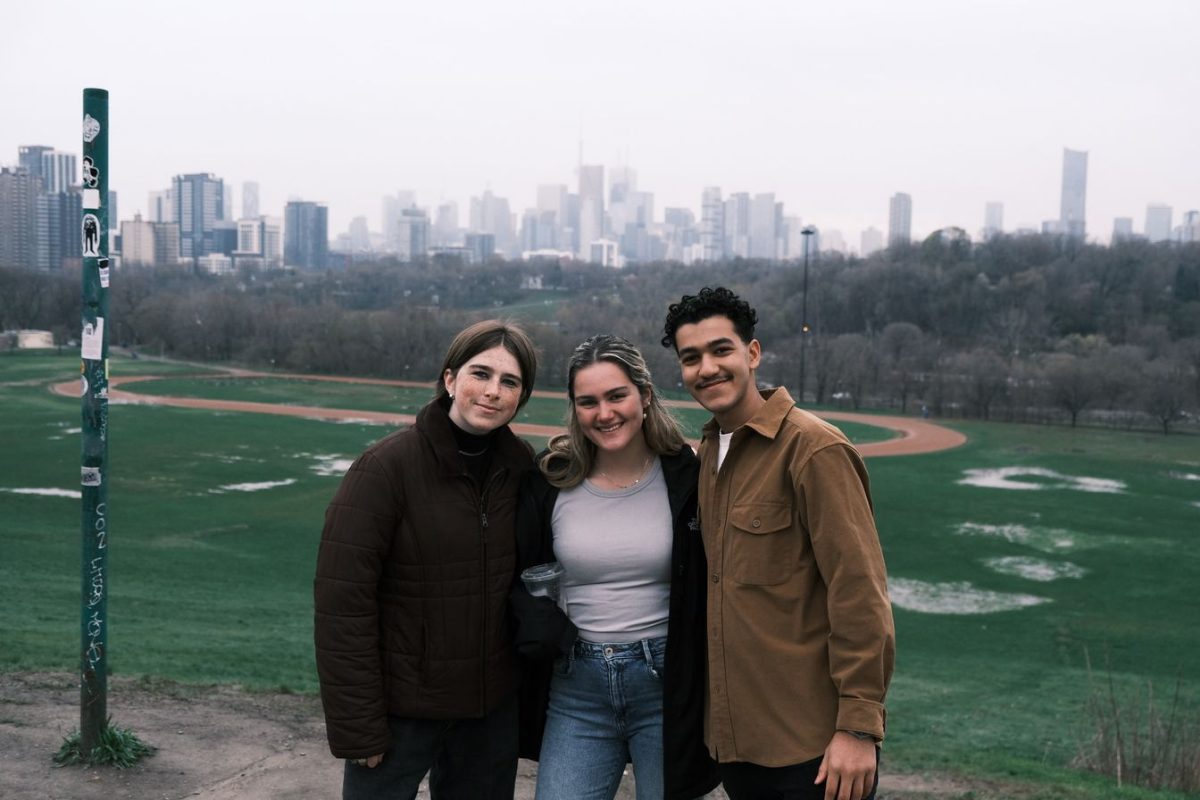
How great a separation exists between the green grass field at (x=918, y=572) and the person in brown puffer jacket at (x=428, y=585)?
14.5 feet

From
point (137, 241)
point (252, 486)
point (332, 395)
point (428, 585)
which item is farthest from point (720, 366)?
point (137, 241)

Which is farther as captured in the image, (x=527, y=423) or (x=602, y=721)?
(x=527, y=423)

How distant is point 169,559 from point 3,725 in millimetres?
14095

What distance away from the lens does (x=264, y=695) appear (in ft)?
23.5

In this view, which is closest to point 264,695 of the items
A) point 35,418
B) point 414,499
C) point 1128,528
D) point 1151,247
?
point 414,499

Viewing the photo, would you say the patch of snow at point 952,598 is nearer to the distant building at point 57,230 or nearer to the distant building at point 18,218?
the distant building at point 18,218

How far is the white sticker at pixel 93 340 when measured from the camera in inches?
197

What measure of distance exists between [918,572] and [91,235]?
18319 mm

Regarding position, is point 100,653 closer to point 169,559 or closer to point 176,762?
point 176,762

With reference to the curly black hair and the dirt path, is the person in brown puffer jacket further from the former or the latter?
the dirt path

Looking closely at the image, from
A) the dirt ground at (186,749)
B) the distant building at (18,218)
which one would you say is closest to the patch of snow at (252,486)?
the dirt ground at (186,749)

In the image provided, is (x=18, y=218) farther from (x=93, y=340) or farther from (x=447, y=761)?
(x=447, y=761)

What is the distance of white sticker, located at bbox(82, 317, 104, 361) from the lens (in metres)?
5.00

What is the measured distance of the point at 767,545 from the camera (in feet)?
10.6
